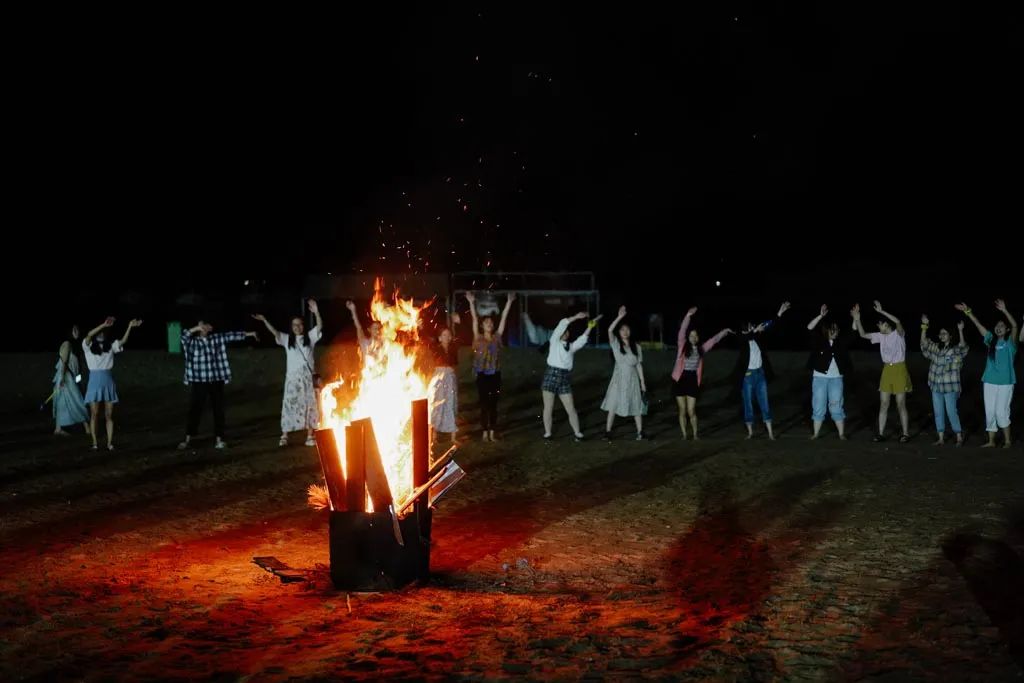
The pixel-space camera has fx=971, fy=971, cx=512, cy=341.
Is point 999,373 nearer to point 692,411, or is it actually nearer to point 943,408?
point 943,408

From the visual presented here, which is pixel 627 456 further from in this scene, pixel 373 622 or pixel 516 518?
pixel 373 622

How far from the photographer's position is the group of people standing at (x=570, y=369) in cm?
1309

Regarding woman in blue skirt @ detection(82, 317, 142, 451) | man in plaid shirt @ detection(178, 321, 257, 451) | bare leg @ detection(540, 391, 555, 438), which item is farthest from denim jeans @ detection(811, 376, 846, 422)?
woman in blue skirt @ detection(82, 317, 142, 451)

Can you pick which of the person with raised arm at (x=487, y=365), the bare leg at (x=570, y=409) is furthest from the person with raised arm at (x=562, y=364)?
the person with raised arm at (x=487, y=365)

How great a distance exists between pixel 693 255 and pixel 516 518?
43.8 meters

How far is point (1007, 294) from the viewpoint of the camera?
1323 inches

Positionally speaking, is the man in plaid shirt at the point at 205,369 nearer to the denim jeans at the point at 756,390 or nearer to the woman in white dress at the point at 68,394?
the woman in white dress at the point at 68,394

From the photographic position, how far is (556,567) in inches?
290

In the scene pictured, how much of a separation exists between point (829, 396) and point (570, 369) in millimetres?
3806

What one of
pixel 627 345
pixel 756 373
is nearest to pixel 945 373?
pixel 756 373

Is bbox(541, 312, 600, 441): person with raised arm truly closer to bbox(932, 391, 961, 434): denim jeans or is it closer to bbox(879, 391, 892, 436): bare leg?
bbox(879, 391, 892, 436): bare leg

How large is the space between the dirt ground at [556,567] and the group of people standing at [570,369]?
1.70 ft

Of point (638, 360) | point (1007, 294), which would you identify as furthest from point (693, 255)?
point (638, 360)

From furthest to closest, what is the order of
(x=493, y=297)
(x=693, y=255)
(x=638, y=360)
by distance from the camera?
1. (x=693, y=255)
2. (x=493, y=297)
3. (x=638, y=360)
